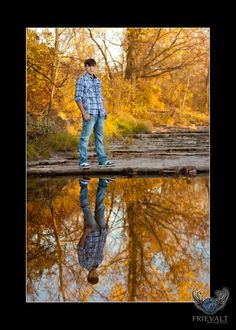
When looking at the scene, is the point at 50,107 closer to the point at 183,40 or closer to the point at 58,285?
the point at 183,40

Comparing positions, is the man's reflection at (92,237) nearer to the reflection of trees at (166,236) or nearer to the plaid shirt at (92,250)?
the plaid shirt at (92,250)

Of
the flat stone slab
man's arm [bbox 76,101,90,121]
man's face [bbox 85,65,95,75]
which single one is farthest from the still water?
man's face [bbox 85,65,95,75]

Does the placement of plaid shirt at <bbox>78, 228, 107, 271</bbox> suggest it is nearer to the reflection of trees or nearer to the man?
the reflection of trees

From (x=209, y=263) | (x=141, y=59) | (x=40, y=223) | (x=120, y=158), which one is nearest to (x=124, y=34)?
(x=141, y=59)

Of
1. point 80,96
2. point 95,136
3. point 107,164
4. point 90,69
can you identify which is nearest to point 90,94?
point 80,96

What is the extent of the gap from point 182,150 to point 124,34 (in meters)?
1.62

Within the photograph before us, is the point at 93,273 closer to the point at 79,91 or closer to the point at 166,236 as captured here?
the point at 166,236

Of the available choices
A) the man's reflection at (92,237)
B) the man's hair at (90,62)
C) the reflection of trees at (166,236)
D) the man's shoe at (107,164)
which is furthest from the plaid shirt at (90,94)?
the man's reflection at (92,237)

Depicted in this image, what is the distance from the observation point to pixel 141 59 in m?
6.60

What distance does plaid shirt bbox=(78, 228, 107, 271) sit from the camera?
3646 millimetres

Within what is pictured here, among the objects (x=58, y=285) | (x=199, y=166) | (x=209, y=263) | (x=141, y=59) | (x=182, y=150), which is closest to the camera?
(x=58, y=285)
